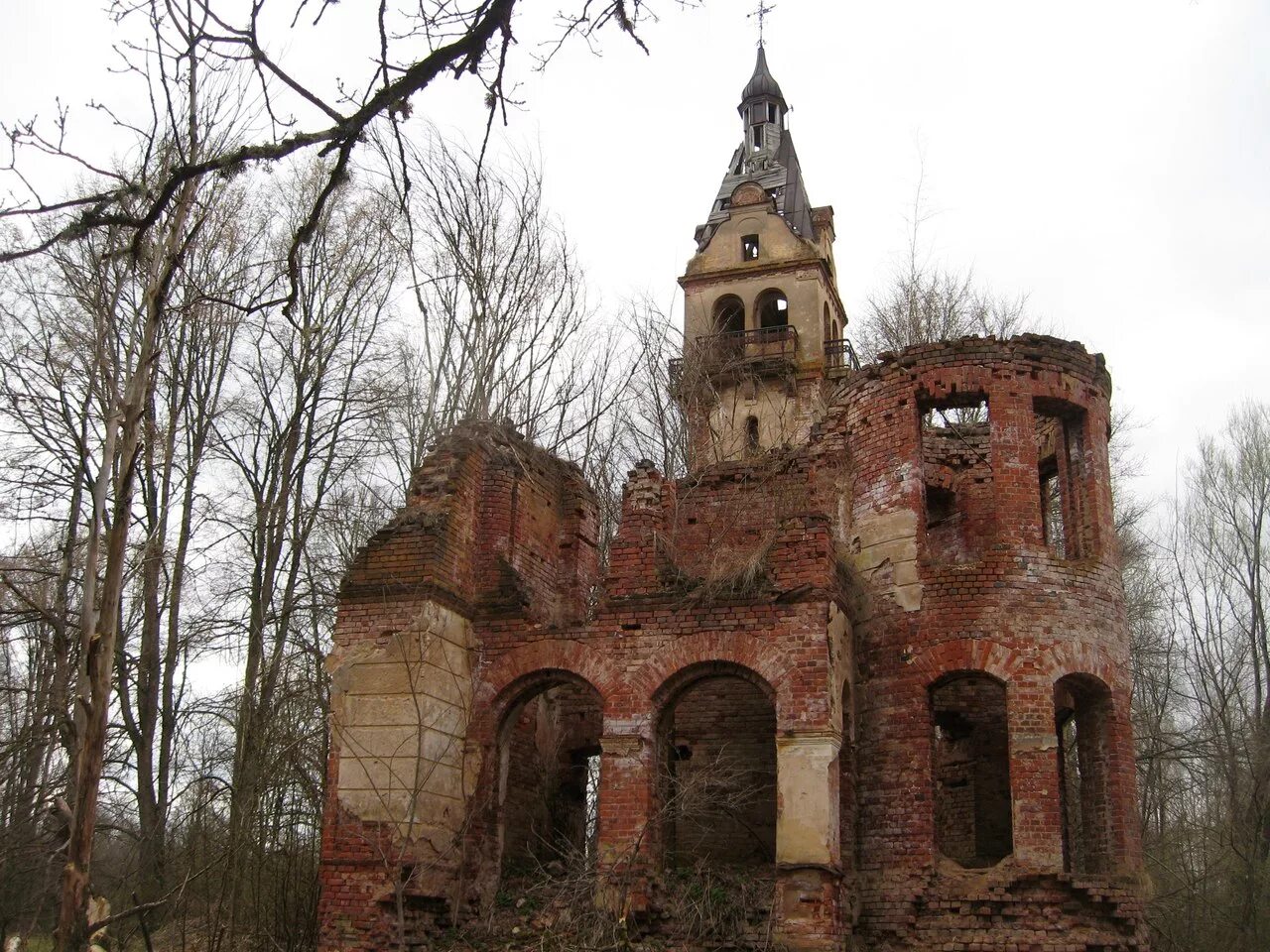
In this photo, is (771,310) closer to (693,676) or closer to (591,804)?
(591,804)

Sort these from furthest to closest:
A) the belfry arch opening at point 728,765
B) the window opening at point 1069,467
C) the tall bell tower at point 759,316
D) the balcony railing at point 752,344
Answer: the balcony railing at point 752,344 < the tall bell tower at point 759,316 < the belfry arch opening at point 728,765 < the window opening at point 1069,467

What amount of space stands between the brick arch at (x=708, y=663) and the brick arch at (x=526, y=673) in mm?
459

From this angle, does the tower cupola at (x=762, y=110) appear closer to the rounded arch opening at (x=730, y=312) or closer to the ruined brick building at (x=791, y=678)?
the rounded arch opening at (x=730, y=312)

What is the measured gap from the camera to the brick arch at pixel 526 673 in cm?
1303

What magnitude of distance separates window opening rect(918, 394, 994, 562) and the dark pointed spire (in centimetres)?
2159

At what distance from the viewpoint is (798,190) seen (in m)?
32.1

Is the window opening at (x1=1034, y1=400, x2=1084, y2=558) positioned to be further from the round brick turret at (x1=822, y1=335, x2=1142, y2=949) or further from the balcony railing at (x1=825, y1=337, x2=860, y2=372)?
the balcony railing at (x1=825, y1=337, x2=860, y2=372)

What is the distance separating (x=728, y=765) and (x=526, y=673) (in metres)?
3.00

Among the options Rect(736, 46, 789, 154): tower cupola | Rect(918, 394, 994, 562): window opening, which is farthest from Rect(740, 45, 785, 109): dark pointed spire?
Rect(918, 394, 994, 562): window opening

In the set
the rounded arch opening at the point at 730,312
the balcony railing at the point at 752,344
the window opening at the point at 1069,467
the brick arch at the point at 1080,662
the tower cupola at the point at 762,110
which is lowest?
the brick arch at the point at 1080,662

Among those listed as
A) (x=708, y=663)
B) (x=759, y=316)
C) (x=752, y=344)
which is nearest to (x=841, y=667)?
(x=708, y=663)

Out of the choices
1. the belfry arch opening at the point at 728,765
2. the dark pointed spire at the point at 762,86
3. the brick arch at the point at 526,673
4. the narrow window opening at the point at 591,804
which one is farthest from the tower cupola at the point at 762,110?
the brick arch at the point at 526,673

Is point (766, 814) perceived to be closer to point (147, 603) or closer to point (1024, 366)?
point (1024, 366)

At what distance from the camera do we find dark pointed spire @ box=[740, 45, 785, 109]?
35.1 meters
